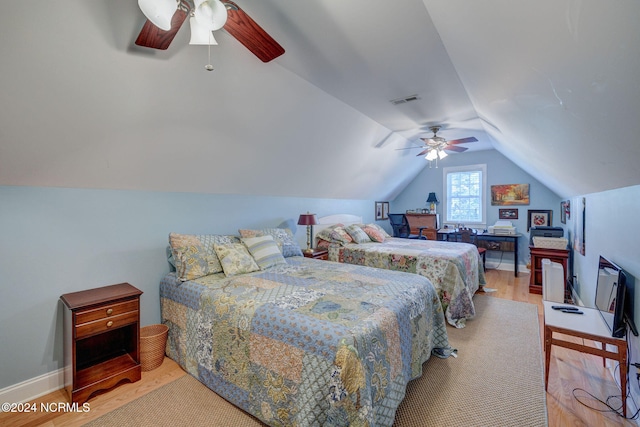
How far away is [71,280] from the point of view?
215 cm

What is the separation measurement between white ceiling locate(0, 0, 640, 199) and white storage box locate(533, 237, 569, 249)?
1769 mm

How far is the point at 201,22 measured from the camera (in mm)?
1212

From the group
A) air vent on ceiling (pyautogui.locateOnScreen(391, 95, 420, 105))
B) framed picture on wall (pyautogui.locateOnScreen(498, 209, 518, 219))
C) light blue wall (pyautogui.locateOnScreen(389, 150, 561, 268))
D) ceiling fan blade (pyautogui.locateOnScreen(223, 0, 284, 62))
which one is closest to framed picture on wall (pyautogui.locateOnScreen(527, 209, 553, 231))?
light blue wall (pyautogui.locateOnScreen(389, 150, 561, 268))

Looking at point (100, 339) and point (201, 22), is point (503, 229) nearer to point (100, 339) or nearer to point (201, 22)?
point (201, 22)

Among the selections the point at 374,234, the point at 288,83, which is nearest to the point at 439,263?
the point at 374,234

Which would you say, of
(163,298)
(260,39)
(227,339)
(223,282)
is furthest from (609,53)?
(163,298)

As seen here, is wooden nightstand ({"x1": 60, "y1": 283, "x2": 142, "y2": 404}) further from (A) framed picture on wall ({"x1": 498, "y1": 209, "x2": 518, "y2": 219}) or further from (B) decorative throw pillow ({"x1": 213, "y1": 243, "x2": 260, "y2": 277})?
(A) framed picture on wall ({"x1": 498, "y1": 209, "x2": 518, "y2": 219})

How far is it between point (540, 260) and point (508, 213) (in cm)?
158

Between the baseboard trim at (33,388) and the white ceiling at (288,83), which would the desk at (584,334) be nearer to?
the white ceiling at (288,83)

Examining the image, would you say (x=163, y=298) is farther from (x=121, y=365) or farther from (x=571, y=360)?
(x=571, y=360)

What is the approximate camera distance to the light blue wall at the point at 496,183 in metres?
5.24

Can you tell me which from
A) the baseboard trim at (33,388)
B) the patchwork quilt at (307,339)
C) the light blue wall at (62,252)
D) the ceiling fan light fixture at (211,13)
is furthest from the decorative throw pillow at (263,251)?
the ceiling fan light fixture at (211,13)

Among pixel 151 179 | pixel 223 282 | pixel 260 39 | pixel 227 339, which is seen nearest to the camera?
pixel 260 39

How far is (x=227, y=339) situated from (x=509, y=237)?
5353mm
